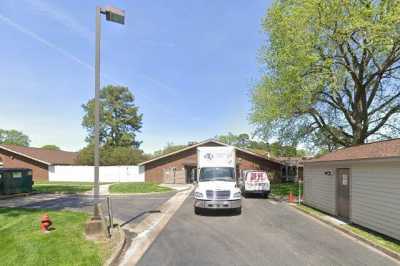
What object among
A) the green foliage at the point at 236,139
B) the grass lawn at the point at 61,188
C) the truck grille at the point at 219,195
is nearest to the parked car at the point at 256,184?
the truck grille at the point at 219,195

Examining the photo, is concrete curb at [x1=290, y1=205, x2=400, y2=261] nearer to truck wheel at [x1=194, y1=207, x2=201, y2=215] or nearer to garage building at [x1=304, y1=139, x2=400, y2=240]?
garage building at [x1=304, y1=139, x2=400, y2=240]

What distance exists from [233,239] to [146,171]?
107ft

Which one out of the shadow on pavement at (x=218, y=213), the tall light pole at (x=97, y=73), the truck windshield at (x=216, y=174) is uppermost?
the tall light pole at (x=97, y=73)

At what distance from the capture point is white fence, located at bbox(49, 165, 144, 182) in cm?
4153

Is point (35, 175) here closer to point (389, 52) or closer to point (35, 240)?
point (35, 240)

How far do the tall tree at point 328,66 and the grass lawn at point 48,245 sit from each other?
49.7 feet

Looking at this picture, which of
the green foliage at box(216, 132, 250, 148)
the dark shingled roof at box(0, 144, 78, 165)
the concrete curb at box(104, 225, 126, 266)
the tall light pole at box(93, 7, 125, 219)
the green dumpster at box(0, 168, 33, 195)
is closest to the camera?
the concrete curb at box(104, 225, 126, 266)

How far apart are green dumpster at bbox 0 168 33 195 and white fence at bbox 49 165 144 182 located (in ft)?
57.5

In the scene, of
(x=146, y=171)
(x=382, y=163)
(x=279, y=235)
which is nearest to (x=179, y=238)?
(x=279, y=235)

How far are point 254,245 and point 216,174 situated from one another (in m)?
7.00

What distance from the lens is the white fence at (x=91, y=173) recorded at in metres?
41.5

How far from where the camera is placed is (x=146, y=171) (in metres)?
41.2

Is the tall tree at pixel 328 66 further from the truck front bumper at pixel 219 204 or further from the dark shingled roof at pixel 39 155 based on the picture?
the dark shingled roof at pixel 39 155

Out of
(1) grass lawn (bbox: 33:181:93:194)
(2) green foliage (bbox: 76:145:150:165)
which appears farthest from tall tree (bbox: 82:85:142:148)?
(1) grass lawn (bbox: 33:181:93:194)
